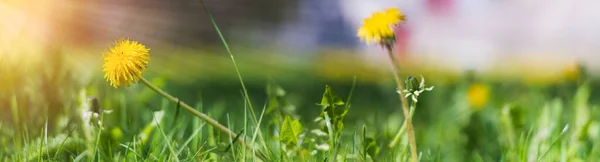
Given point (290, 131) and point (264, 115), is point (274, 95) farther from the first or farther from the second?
point (290, 131)

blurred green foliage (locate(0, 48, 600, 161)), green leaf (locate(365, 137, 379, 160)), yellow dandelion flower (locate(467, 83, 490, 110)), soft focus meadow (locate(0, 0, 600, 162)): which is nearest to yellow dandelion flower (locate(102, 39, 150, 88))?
soft focus meadow (locate(0, 0, 600, 162))

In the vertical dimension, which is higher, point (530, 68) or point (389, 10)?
point (389, 10)

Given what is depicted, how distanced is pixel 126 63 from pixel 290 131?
0.70 ft

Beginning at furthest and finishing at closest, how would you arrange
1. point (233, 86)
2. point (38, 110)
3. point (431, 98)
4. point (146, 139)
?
point (233, 86)
point (431, 98)
point (38, 110)
point (146, 139)

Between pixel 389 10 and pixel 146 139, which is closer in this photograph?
pixel 389 10

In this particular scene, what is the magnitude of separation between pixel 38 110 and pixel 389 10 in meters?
0.68

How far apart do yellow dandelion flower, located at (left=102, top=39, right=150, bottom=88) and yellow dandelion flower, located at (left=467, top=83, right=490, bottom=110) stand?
0.72m

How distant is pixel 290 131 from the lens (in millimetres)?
825

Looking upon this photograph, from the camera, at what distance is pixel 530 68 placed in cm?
350

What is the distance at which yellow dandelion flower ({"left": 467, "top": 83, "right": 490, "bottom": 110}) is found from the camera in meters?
1.29

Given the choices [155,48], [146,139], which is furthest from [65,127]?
[155,48]

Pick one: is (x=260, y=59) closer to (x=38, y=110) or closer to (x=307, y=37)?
(x=307, y=37)

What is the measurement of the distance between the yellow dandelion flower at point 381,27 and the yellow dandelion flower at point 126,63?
0.64ft

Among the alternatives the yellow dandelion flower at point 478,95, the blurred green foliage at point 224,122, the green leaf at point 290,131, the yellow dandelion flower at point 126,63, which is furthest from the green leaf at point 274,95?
the yellow dandelion flower at point 478,95
